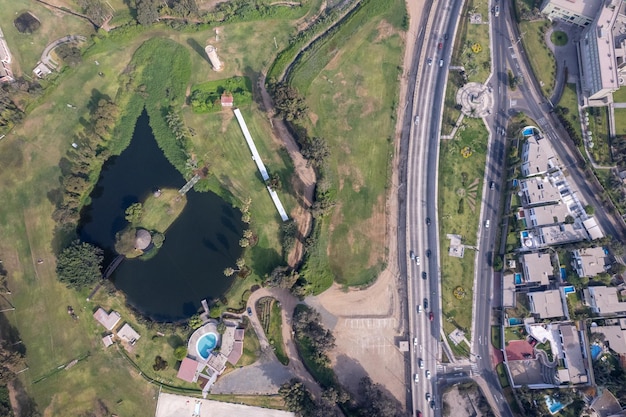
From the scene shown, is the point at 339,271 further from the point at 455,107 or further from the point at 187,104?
the point at 187,104

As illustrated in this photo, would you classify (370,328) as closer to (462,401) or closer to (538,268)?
(462,401)

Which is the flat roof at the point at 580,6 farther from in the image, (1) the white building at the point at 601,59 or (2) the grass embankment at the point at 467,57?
(2) the grass embankment at the point at 467,57

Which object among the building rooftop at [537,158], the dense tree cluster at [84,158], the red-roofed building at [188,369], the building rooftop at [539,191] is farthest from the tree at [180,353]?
the building rooftop at [537,158]

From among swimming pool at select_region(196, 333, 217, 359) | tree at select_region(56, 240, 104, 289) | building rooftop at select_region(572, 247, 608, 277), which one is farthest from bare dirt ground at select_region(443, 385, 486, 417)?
tree at select_region(56, 240, 104, 289)

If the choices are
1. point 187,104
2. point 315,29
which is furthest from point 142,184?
point 315,29

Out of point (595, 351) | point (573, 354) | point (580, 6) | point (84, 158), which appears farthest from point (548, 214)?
point (84, 158)

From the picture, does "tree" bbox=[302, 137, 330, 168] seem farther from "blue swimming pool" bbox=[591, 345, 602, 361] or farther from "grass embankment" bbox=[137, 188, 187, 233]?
"blue swimming pool" bbox=[591, 345, 602, 361]
